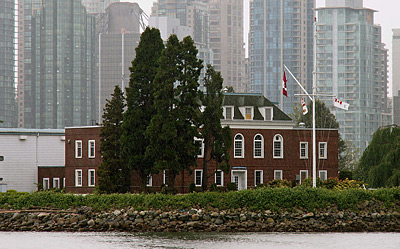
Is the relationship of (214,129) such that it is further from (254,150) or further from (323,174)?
(323,174)

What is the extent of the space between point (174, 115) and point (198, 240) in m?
14.4

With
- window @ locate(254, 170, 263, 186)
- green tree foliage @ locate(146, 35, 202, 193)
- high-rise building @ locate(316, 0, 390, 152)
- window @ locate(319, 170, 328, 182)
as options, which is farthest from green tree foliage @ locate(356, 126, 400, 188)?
high-rise building @ locate(316, 0, 390, 152)

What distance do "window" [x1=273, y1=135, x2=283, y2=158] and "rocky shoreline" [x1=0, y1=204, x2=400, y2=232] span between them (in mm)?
20730

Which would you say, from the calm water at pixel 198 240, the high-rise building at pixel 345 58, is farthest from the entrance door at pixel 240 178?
the high-rise building at pixel 345 58

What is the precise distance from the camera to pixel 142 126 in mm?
59500

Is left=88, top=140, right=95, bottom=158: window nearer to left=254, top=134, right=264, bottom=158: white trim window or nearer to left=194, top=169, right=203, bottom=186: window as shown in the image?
left=194, top=169, right=203, bottom=186: window

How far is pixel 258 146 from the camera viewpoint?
236 ft

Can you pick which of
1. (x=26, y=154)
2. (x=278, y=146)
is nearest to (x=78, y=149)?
(x=26, y=154)

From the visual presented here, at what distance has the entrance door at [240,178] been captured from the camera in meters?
71.7

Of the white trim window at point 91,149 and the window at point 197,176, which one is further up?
the white trim window at point 91,149

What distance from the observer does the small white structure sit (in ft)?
273

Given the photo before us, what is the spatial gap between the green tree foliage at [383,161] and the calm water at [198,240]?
52.0 ft

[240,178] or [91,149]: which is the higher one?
[91,149]

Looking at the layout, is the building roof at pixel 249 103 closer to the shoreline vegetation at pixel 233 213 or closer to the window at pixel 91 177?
the window at pixel 91 177
